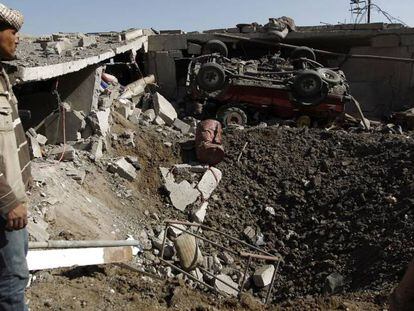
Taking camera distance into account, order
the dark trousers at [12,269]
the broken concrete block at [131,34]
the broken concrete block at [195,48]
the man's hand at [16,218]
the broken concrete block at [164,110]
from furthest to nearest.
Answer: the broken concrete block at [195,48], the broken concrete block at [131,34], the broken concrete block at [164,110], the dark trousers at [12,269], the man's hand at [16,218]

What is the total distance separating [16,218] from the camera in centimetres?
305

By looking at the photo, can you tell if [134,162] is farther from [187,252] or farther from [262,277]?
[262,277]

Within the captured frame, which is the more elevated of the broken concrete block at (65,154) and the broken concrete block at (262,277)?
the broken concrete block at (65,154)

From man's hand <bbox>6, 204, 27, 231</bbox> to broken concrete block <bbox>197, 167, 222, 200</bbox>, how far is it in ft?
19.8

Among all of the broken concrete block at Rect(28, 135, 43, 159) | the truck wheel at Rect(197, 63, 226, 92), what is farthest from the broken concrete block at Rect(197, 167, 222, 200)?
the truck wheel at Rect(197, 63, 226, 92)

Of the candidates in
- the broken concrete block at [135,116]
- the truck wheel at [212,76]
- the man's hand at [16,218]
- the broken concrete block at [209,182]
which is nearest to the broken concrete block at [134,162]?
the broken concrete block at [209,182]

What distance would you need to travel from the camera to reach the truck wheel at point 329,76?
11742mm

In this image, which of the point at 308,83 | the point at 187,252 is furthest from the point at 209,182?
the point at 308,83

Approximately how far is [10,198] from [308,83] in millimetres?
9260

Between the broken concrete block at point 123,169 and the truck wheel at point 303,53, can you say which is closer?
the broken concrete block at point 123,169

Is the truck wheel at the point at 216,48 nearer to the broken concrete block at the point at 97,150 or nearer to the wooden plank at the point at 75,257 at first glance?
the broken concrete block at the point at 97,150

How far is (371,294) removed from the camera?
5.35 meters

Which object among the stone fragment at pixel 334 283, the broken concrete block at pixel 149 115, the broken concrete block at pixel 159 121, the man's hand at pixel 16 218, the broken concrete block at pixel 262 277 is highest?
the man's hand at pixel 16 218

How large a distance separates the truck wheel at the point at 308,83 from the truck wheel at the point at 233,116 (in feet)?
4.09
